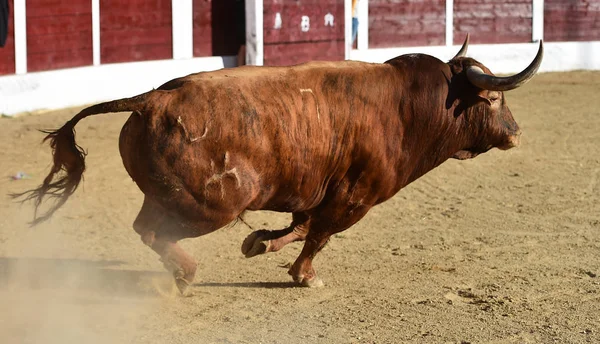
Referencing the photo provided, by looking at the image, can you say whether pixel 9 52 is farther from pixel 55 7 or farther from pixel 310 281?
pixel 310 281

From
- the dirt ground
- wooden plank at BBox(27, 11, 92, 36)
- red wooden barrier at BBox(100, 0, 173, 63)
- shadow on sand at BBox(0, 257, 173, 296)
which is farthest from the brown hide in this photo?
red wooden barrier at BBox(100, 0, 173, 63)

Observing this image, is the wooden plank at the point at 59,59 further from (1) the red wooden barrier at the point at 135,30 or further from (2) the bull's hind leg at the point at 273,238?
(2) the bull's hind leg at the point at 273,238

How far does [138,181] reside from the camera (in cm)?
454

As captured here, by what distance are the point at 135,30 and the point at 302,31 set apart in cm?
242

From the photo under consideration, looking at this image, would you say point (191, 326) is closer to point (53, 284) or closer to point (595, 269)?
point (53, 284)

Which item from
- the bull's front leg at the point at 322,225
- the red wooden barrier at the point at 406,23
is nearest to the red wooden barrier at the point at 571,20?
the red wooden barrier at the point at 406,23

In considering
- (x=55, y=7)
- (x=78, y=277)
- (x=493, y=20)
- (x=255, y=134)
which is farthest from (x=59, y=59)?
(x=493, y=20)

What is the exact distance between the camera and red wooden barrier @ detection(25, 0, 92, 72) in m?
10.2

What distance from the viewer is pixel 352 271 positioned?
5.59 meters

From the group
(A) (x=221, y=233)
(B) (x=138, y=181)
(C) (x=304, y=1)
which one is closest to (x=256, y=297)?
(B) (x=138, y=181)

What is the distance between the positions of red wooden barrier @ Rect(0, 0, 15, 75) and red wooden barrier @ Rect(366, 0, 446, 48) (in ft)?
18.0

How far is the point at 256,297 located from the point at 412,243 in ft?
4.92

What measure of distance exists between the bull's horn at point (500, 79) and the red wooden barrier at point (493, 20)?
9.65 m

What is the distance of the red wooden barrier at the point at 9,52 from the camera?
9.90m
